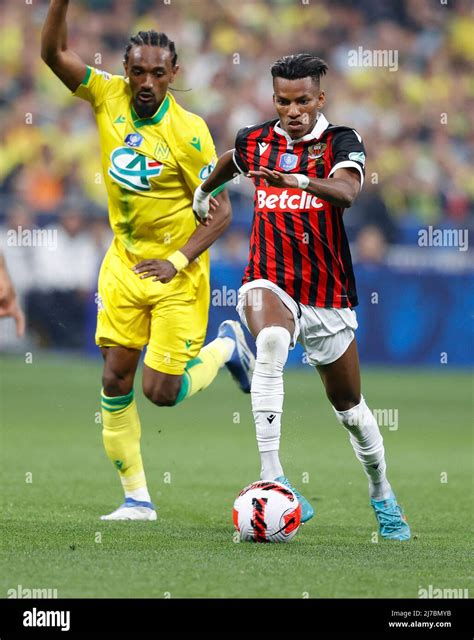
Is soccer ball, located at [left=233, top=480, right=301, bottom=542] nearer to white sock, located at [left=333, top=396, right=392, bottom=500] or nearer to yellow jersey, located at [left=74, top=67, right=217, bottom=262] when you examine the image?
white sock, located at [left=333, top=396, right=392, bottom=500]

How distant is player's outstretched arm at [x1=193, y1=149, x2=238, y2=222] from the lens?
6469mm

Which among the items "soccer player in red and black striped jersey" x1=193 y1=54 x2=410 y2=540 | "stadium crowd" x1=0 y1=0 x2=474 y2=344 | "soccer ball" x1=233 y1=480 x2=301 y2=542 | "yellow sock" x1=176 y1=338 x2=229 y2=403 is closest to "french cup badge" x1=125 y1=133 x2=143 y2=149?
"soccer player in red and black striped jersey" x1=193 y1=54 x2=410 y2=540

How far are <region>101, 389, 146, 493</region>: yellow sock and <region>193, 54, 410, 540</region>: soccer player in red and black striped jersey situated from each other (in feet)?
4.04

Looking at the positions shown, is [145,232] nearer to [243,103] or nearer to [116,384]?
[116,384]

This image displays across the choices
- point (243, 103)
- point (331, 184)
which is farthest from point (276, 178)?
point (243, 103)

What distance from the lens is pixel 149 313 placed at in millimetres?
7270

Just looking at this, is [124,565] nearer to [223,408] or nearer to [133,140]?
[133,140]

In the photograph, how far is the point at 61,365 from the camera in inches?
665

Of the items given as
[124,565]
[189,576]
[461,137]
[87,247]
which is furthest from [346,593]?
[461,137]

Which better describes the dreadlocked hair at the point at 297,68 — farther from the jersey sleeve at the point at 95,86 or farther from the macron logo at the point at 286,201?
the jersey sleeve at the point at 95,86

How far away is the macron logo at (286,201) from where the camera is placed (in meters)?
6.27

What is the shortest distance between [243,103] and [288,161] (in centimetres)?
1269

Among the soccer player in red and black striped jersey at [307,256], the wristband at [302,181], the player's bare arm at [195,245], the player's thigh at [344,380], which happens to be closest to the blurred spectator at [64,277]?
the player's bare arm at [195,245]
